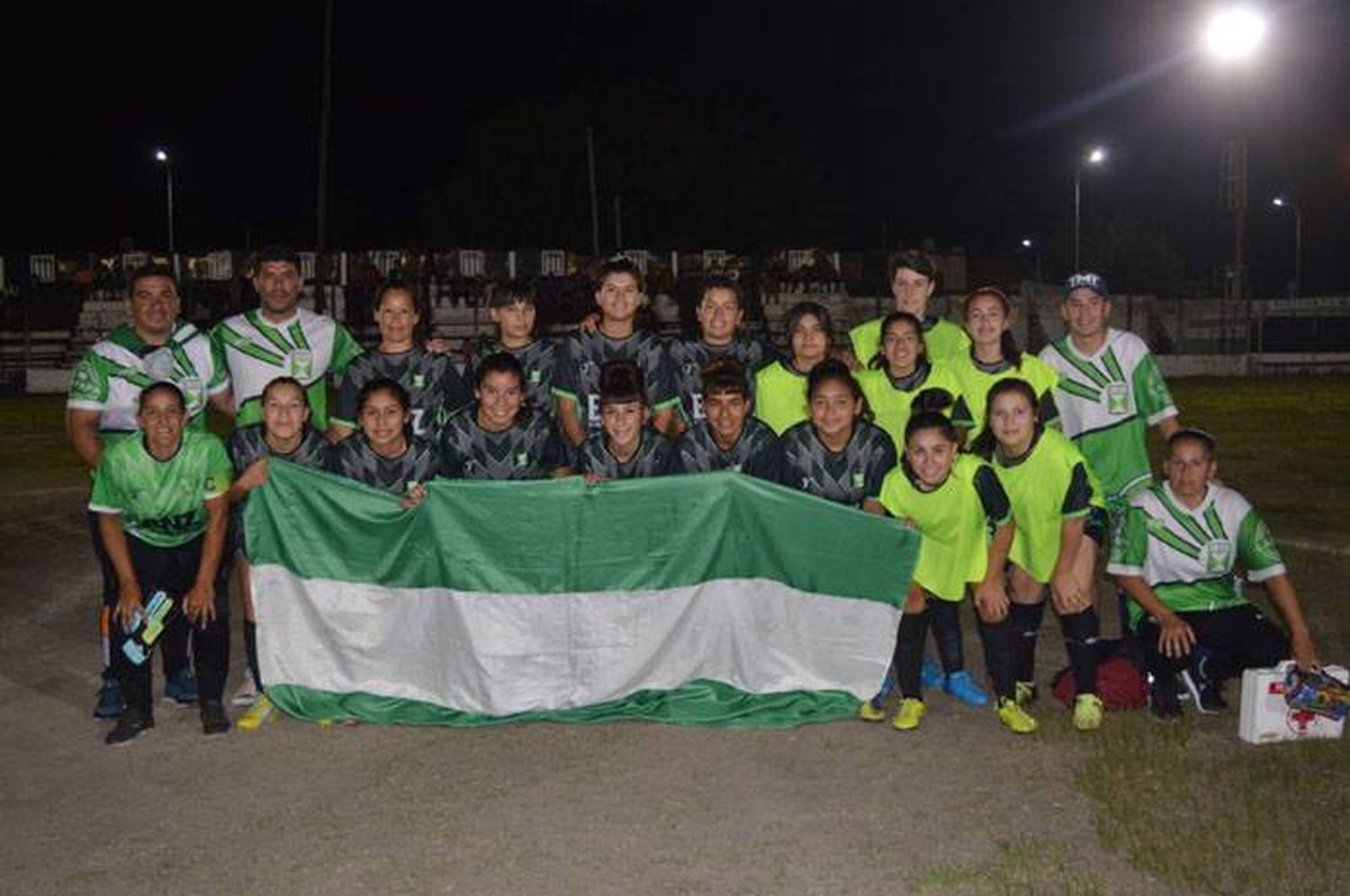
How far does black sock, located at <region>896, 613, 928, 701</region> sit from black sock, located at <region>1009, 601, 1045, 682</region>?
482 mm

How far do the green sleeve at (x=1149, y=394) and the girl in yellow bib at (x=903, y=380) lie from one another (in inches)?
39.9

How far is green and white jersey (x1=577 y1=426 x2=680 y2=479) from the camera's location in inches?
250

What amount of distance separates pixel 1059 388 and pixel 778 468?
179cm

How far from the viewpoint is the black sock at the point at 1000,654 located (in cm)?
591

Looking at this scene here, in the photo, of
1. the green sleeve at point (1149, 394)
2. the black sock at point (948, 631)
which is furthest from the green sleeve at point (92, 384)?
the green sleeve at point (1149, 394)

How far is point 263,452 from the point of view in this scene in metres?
6.36

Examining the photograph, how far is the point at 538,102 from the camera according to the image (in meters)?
61.0

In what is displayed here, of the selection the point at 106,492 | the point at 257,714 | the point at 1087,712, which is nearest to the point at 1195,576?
the point at 1087,712

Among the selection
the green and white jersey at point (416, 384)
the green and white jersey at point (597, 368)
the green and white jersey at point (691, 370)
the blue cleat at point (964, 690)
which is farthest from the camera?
the green and white jersey at point (691, 370)

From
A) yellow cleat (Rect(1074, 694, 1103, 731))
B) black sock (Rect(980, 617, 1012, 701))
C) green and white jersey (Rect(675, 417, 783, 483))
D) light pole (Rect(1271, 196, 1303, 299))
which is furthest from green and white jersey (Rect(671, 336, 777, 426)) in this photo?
light pole (Rect(1271, 196, 1303, 299))

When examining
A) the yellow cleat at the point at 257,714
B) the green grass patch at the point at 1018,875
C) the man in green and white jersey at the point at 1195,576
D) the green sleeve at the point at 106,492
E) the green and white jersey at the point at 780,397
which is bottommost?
the green grass patch at the point at 1018,875

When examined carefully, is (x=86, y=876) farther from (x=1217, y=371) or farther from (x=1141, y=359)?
(x=1217, y=371)

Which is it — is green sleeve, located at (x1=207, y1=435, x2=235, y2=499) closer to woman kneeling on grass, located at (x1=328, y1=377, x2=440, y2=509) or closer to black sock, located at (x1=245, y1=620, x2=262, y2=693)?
woman kneeling on grass, located at (x1=328, y1=377, x2=440, y2=509)

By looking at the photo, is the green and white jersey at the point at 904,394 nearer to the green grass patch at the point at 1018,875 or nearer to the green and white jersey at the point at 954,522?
the green and white jersey at the point at 954,522
